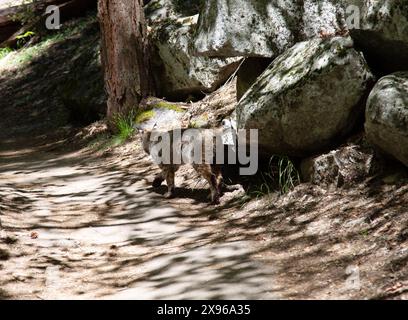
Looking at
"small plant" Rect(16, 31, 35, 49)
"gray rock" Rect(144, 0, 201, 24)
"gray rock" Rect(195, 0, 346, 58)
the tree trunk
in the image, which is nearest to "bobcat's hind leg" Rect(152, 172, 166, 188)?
"gray rock" Rect(195, 0, 346, 58)

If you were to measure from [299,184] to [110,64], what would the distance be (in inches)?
236

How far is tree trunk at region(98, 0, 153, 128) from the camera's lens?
11.4 meters

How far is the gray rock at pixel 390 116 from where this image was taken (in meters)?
5.47

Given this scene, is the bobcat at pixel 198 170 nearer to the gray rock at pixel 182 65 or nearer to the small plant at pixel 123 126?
the small plant at pixel 123 126

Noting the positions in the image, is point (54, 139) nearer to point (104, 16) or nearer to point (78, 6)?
point (104, 16)

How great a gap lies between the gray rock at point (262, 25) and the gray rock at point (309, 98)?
45 centimetres

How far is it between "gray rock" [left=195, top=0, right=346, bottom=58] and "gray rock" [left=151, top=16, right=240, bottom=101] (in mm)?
3078

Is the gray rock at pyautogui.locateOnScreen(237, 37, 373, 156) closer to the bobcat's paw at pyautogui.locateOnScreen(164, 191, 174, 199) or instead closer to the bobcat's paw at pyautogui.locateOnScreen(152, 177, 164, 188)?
the bobcat's paw at pyautogui.locateOnScreen(164, 191, 174, 199)

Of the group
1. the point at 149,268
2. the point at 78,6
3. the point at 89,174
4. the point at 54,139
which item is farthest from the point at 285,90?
the point at 78,6

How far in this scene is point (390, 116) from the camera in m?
5.53

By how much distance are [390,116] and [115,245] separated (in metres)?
3.14

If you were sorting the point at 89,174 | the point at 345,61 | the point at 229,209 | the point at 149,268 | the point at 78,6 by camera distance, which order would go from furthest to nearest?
the point at 78,6 < the point at 89,174 < the point at 229,209 < the point at 345,61 < the point at 149,268

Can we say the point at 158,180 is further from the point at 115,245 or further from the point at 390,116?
the point at 390,116

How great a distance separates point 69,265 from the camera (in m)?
5.83
